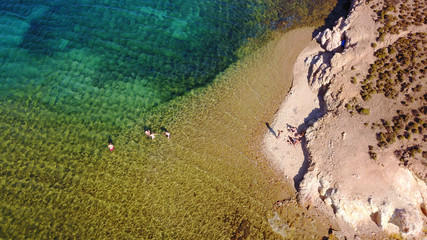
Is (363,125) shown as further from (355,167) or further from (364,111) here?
(355,167)

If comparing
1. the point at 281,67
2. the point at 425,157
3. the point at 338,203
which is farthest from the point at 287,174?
the point at 281,67

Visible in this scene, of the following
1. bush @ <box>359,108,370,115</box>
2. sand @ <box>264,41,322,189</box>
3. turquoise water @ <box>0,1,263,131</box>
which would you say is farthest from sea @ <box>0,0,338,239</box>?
bush @ <box>359,108,370,115</box>

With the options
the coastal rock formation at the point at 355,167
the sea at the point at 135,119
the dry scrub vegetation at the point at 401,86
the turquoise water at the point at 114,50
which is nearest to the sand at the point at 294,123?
the coastal rock formation at the point at 355,167

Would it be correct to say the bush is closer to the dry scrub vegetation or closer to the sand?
the dry scrub vegetation

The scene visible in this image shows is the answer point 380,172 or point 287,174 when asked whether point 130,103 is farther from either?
point 380,172

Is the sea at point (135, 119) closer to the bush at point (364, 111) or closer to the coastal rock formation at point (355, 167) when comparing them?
the coastal rock formation at point (355, 167)

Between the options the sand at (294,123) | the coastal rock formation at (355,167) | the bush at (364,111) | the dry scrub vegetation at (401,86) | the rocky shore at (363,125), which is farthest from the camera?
the bush at (364,111)
